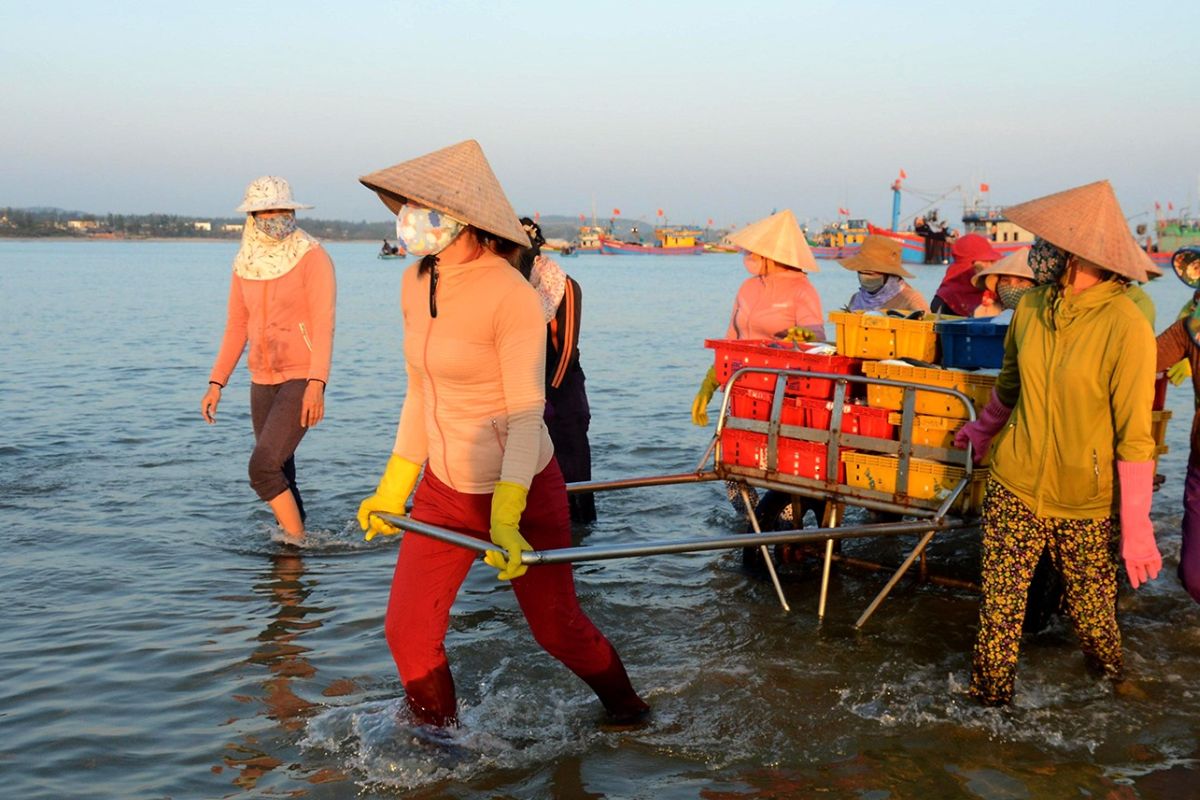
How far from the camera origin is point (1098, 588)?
4.88 m

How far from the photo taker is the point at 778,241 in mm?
7371

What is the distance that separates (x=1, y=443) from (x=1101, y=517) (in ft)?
38.0

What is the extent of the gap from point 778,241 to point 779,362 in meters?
1.22

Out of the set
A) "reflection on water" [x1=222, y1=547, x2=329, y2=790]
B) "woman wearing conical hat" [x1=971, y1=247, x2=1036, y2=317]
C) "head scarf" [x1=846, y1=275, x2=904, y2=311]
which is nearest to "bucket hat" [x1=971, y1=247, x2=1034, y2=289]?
"woman wearing conical hat" [x1=971, y1=247, x2=1036, y2=317]

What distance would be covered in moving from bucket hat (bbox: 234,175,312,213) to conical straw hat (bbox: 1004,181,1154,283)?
4.47 metres

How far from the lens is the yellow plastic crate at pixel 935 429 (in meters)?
5.69

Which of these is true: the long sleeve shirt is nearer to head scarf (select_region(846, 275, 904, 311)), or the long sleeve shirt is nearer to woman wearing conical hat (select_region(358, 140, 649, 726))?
head scarf (select_region(846, 275, 904, 311))

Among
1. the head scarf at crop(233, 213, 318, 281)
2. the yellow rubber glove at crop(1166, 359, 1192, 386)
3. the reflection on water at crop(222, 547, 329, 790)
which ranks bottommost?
the reflection on water at crop(222, 547, 329, 790)

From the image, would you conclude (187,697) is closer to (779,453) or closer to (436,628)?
(436,628)

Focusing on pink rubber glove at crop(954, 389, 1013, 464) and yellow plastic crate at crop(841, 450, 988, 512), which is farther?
yellow plastic crate at crop(841, 450, 988, 512)

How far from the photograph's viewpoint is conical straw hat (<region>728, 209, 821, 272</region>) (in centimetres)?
730

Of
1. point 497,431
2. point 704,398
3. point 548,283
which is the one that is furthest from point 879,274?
point 497,431

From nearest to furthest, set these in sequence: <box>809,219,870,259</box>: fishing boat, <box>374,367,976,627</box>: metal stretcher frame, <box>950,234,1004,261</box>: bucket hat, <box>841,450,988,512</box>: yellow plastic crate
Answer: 1. <box>374,367,976,627</box>: metal stretcher frame
2. <box>841,450,988,512</box>: yellow plastic crate
3. <box>950,234,1004,261</box>: bucket hat
4. <box>809,219,870,259</box>: fishing boat

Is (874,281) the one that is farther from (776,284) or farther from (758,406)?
(758,406)
